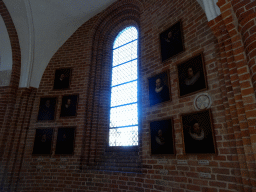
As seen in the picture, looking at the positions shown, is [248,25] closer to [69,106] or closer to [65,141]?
[69,106]

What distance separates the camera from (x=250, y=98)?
2.19 m

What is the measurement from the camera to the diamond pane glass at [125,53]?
17.3 ft

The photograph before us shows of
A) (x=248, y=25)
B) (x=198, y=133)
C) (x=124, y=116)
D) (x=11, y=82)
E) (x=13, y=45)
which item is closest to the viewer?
(x=248, y=25)

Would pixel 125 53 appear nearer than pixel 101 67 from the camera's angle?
Yes

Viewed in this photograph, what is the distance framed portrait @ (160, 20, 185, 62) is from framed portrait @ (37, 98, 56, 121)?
356 cm

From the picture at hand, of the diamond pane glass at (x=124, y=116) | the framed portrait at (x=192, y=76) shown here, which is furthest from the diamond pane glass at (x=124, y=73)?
the framed portrait at (x=192, y=76)

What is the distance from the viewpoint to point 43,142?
509 cm

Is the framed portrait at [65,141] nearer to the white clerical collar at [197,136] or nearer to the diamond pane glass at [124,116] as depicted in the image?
the diamond pane glass at [124,116]

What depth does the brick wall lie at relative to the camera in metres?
2.41

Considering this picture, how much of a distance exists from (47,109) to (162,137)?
3668mm

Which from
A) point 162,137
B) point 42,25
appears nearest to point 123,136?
point 162,137

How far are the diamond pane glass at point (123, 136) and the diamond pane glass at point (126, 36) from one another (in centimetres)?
274

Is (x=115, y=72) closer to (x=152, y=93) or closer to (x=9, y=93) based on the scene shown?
(x=152, y=93)

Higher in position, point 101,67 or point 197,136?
point 101,67
